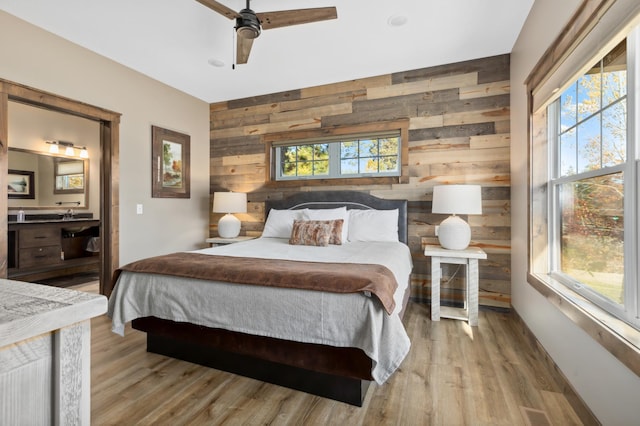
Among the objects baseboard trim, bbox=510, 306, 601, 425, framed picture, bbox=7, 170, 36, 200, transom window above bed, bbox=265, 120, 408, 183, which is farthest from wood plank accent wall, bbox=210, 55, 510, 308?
framed picture, bbox=7, 170, 36, 200

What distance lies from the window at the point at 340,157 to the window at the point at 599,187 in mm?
1709

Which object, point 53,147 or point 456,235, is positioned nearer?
point 456,235

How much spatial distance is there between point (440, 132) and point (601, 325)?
8.21 ft

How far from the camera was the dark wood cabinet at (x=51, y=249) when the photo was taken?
3975 millimetres

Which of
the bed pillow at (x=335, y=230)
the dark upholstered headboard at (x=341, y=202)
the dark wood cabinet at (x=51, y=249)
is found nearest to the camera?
the bed pillow at (x=335, y=230)

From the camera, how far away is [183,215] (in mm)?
4262

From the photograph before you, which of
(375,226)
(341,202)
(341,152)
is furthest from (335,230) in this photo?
(341,152)

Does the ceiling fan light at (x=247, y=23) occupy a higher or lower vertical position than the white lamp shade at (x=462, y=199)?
higher

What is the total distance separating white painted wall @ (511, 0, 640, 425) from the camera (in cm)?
130

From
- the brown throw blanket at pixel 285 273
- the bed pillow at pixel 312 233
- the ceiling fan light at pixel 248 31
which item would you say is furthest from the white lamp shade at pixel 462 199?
the ceiling fan light at pixel 248 31

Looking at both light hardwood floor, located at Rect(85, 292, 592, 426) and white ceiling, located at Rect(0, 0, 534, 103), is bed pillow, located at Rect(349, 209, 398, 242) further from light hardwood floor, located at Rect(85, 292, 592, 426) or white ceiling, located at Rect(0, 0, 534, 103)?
white ceiling, located at Rect(0, 0, 534, 103)

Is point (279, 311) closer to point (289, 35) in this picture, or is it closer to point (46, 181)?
point (289, 35)

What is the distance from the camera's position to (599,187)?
1.68 meters

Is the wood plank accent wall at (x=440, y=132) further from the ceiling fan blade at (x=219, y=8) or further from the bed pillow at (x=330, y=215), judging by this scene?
the ceiling fan blade at (x=219, y=8)
